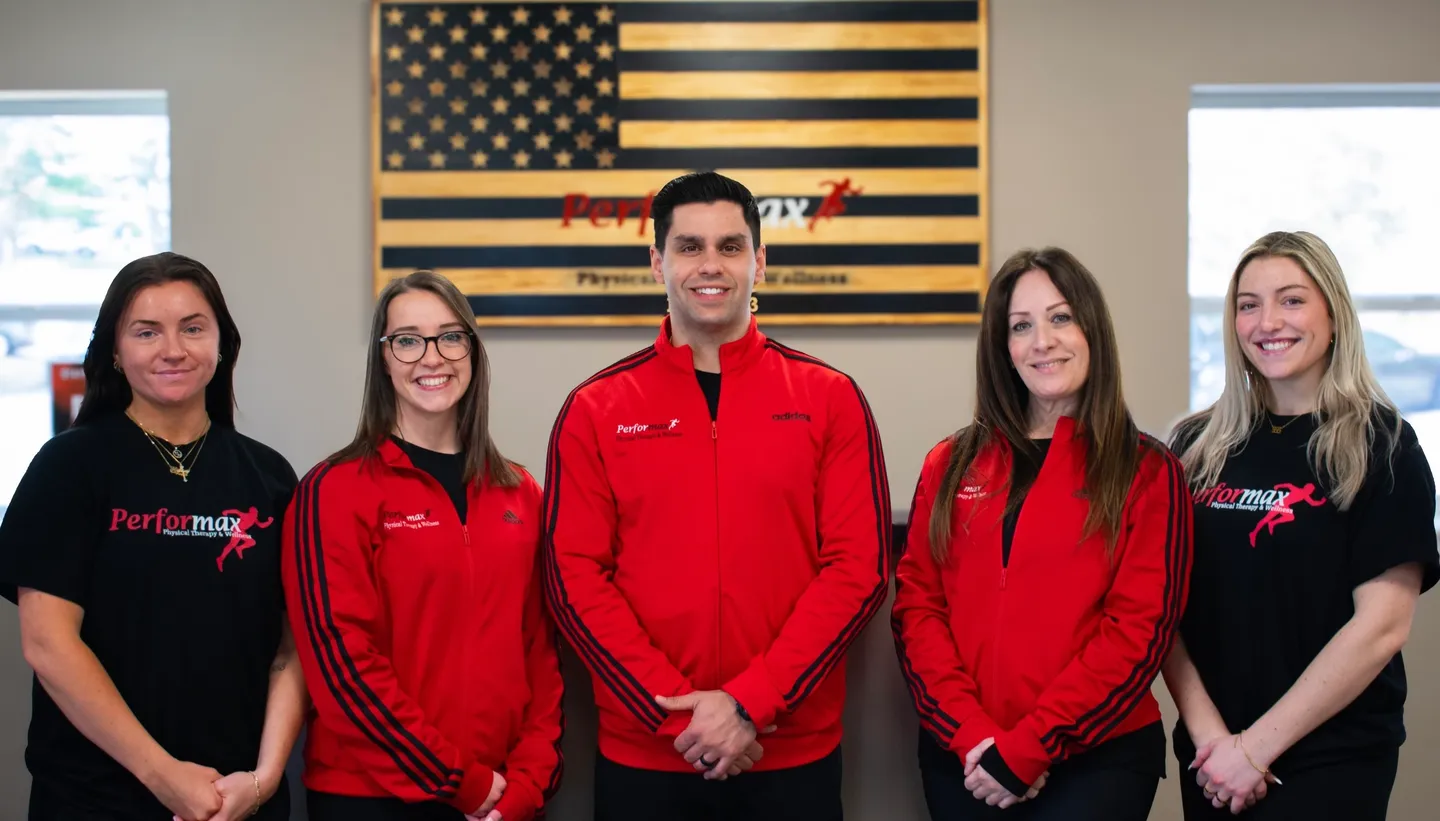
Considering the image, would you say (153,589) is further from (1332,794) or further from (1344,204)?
(1344,204)

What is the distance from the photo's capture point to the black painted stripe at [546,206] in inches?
147

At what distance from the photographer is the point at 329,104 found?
12.4ft

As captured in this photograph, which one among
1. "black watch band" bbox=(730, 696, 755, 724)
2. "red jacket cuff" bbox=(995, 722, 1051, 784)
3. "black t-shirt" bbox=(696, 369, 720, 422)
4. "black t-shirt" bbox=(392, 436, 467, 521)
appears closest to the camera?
"red jacket cuff" bbox=(995, 722, 1051, 784)

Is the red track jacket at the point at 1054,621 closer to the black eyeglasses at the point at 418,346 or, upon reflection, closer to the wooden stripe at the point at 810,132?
the black eyeglasses at the point at 418,346

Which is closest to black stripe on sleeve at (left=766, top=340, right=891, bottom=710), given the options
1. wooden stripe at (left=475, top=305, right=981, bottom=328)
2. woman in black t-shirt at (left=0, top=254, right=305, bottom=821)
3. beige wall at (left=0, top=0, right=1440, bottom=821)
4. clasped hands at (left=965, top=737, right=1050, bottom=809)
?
clasped hands at (left=965, top=737, right=1050, bottom=809)

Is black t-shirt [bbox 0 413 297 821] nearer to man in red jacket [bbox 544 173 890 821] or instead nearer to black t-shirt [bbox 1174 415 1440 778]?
man in red jacket [bbox 544 173 890 821]

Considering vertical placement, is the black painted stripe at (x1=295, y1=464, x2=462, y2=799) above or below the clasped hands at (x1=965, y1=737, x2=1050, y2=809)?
above

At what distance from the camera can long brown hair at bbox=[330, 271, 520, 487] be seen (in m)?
1.91

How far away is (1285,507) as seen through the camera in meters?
1.81

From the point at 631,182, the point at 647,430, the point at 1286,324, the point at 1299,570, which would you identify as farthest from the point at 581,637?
the point at 631,182

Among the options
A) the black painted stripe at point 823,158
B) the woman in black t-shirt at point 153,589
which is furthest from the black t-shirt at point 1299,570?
the black painted stripe at point 823,158

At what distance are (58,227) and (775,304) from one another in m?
2.91

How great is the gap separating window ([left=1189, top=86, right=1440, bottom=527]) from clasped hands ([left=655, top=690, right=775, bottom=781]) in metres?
2.93

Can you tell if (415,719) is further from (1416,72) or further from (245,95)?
(1416,72)
